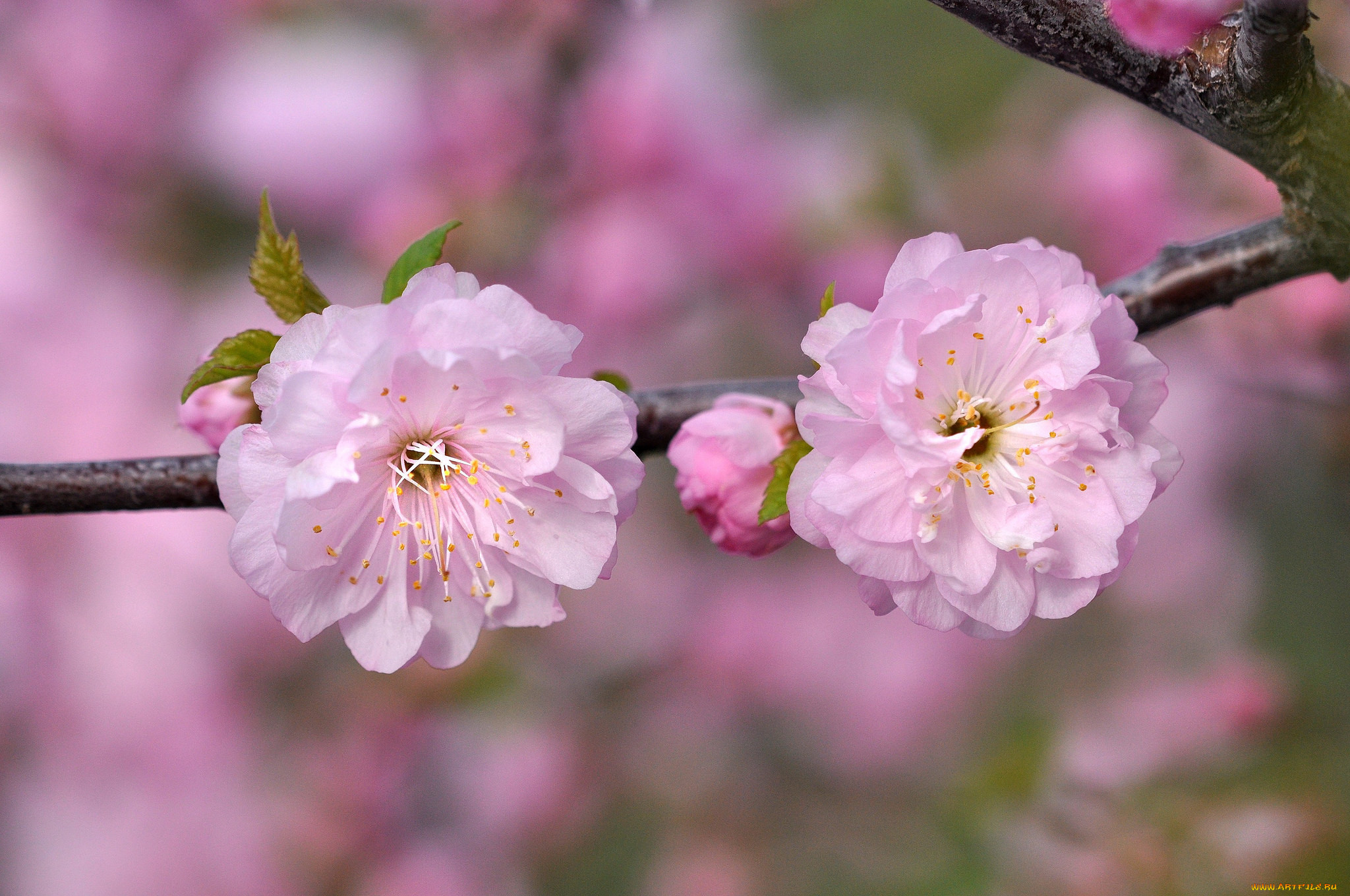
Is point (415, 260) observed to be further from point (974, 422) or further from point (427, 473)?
point (974, 422)

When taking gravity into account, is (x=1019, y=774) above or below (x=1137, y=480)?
below

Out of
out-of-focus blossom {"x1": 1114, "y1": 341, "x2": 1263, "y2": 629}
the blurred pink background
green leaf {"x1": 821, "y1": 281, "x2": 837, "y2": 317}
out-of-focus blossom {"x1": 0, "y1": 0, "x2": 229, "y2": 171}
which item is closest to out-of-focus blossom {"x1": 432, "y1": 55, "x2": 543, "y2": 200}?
the blurred pink background

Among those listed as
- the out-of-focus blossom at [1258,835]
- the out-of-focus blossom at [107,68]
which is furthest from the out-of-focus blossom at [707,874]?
→ the out-of-focus blossom at [107,68]

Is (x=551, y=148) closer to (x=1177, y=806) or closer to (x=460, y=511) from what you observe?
(x=460, y=511)

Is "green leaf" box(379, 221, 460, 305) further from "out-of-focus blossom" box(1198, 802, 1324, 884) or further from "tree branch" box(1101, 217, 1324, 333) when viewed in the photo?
"out-of-focus blossom" box(1198, 802, 1324, 884)

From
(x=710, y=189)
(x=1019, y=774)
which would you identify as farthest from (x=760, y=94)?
(x=1019, y=774)
